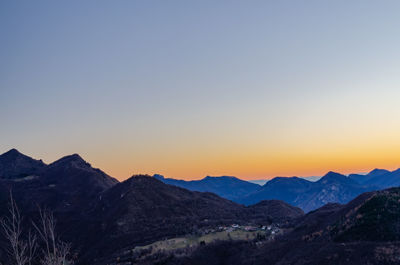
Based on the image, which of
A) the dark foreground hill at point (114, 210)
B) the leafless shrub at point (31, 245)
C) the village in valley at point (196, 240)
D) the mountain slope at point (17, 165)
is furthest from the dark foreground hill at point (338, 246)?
the mountain slope at point (17, 165)

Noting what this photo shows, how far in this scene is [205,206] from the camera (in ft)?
310

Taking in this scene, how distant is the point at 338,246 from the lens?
95.7ft

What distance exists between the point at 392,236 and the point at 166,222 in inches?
2137

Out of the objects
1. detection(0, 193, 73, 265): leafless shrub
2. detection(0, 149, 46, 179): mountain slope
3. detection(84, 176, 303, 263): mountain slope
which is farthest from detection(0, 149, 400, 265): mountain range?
detection(0, 193, 73, 265): leafless shrub

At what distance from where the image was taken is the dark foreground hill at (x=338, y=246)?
2606 cm

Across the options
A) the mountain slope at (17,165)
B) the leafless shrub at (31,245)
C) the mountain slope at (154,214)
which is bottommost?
the mountain slope at (154,214)

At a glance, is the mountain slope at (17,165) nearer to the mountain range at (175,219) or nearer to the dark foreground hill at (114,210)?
the mountain range at (175,219)

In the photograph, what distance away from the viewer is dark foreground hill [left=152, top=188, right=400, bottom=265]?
2606 centimetres

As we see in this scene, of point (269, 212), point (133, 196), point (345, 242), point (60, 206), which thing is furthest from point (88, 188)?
point (345, 242)

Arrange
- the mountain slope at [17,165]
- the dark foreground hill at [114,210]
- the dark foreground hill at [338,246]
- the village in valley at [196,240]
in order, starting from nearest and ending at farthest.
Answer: the dark foreground hill at [338,246] → the village in valley at [196,240] → the dark foreground hill at [114,210] → the mountain slope at [17,165]

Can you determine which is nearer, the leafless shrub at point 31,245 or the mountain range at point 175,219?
the leafless shrub at point 31,245

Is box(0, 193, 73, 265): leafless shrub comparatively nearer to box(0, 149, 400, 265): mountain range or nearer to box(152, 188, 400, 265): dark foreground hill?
box(0, 149, 400, 265): mountain range

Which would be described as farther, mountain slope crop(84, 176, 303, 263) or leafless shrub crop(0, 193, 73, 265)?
mountain slope crop(84, 176, 303, 263)

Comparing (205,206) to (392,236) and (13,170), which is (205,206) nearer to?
(392,236)
